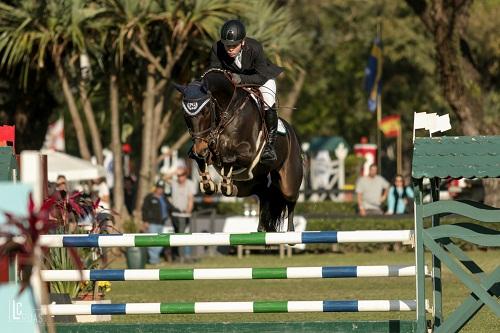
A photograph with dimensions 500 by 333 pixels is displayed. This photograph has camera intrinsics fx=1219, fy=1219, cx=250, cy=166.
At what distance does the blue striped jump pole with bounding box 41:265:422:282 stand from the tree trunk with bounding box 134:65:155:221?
56.4ft

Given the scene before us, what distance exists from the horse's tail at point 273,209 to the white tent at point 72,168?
506 inches

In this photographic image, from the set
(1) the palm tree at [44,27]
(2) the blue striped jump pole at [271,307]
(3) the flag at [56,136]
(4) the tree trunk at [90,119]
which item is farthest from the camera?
(3) the flag at [56,136]

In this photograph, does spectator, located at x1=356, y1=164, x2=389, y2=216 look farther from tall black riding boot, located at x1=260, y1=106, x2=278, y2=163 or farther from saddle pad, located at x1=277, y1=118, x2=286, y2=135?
tall black riding boot, located at x1=260, y1=106, x2=278, y2=163

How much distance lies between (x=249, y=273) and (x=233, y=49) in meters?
3.08

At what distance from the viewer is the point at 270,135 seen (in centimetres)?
1152

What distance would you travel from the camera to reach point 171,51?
25828mm

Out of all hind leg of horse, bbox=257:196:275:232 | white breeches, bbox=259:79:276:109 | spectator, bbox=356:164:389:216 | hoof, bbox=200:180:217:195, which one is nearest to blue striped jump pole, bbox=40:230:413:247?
hoof, bbox=200:180:217:195

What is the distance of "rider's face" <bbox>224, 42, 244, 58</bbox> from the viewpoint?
36.4 feet

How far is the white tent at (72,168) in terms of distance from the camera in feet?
81.6

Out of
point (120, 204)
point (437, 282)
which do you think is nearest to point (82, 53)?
point (120, 204)

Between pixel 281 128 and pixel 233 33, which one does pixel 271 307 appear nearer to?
pixel 233 33

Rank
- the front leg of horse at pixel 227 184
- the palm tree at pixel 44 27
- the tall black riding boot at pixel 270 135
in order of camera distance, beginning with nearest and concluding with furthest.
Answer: the front leg of horse at pixel 227 184 < the tall black riding boot at pixel 270 135 < the palm tree at pixel 44 27

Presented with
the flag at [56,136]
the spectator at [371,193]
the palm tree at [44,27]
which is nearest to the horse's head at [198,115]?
the palm tree at [44,27]

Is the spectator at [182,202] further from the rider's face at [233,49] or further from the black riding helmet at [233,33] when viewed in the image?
the black riding helmet at [233,33]
